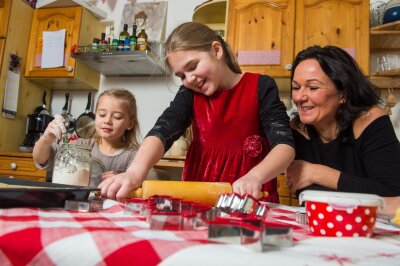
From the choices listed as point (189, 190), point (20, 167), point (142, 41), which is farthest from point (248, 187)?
point (20, 167)

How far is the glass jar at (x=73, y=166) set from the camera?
2.50 ft

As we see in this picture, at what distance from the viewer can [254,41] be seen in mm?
2119

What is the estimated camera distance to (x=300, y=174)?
3.12ft

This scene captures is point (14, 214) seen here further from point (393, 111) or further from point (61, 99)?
point (61, 99)

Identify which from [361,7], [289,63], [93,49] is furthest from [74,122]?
[361,7]

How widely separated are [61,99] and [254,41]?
161 cm

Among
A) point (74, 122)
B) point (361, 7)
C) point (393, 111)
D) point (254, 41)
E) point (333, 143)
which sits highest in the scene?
point (361, 7)

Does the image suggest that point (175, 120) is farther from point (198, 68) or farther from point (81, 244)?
point (81, 244)

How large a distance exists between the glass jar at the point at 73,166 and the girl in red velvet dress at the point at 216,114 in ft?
0.49

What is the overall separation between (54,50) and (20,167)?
869 millimetres

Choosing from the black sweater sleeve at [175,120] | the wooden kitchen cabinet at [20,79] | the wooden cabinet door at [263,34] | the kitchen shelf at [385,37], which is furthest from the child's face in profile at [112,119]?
the kitchen shelf at [385,37]

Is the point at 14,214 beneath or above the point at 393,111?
beneath

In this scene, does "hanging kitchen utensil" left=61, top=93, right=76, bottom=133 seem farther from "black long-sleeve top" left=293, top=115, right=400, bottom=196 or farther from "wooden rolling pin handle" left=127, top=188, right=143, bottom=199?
"wooden rolling pin handle" left=127, top=188, right=143, bottom=199

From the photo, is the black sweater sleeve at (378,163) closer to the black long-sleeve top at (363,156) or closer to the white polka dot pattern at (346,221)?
the black long-sleeve top at (363,156)
